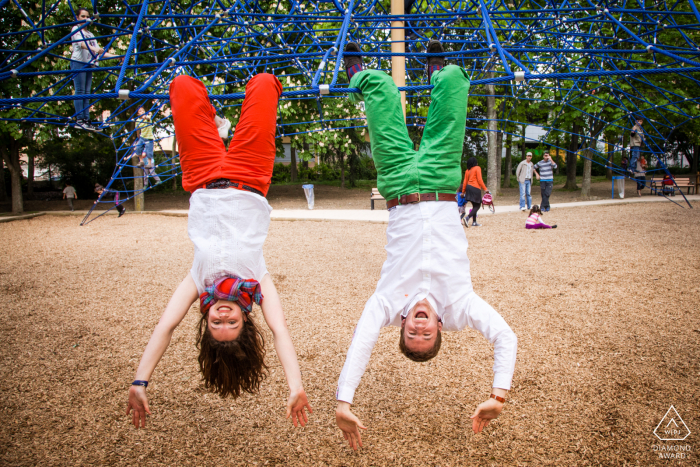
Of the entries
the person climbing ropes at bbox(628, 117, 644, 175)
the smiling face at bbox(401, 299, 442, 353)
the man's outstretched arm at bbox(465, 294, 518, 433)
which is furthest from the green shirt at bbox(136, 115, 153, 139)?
the person climbing ropes at bbox(628, 117, 644, 175)

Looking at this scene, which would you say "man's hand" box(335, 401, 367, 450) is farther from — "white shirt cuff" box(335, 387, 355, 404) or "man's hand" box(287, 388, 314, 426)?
"man's hand" box(287, 388, 314, 426)

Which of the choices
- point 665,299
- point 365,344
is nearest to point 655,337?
point 665,299

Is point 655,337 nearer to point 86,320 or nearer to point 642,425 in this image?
point 642,425

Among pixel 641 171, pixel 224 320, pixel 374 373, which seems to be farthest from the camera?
pixel 641 171

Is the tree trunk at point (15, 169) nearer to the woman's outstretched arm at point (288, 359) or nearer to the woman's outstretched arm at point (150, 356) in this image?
the woman's outstretched arm at point (150, 356)

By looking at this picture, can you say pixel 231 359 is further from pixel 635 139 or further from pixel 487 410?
pixel 635 139

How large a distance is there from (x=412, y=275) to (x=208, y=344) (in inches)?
53.2

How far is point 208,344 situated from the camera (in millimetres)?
2596

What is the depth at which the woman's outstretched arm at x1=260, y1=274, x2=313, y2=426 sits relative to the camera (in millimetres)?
2311

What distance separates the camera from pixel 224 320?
2430mm

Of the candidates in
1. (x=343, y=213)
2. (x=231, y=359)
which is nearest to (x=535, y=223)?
(x=343, y=213)

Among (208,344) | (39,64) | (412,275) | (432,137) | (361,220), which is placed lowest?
(361,220)

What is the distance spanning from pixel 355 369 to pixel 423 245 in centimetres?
87

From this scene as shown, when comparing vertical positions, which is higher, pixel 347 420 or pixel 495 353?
pixel 495 353
